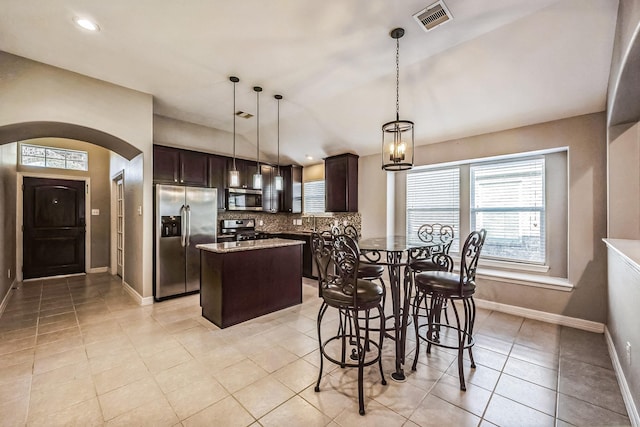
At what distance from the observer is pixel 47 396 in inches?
76.9

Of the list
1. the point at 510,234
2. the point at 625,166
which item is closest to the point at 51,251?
the point at 510,234

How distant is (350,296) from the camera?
198cm

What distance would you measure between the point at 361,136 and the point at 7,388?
4869mm

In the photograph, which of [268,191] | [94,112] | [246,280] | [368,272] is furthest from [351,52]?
[268,191]

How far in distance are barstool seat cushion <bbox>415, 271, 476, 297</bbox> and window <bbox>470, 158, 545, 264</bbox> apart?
2119 mm

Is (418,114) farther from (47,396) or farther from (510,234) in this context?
(47,396)

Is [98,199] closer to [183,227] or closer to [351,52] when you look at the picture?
[183,227]

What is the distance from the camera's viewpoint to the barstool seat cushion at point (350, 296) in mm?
1976

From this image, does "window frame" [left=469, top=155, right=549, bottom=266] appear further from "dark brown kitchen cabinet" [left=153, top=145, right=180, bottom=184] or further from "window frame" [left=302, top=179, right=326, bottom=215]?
"dark brown kitchen cabinet" [left=153, top=145, right=180, bottom=184]

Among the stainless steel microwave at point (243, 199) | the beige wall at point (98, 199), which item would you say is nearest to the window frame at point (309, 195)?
the stainless steel microwave at point (243, 199)

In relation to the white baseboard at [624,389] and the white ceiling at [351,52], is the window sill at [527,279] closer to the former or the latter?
the white baseboard at [624,389]

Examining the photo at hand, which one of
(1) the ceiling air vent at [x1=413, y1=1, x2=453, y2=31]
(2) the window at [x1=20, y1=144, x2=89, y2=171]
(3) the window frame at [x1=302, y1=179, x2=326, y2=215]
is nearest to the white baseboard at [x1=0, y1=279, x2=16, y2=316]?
(2) the window at [x1=20, y1=144, x2=89, y2=171]

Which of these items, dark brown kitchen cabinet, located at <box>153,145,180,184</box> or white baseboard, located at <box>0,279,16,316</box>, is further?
dark brown kitchen cabinet, located at <box>153,145,180,184</box>

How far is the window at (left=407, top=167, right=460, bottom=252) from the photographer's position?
438 cm
